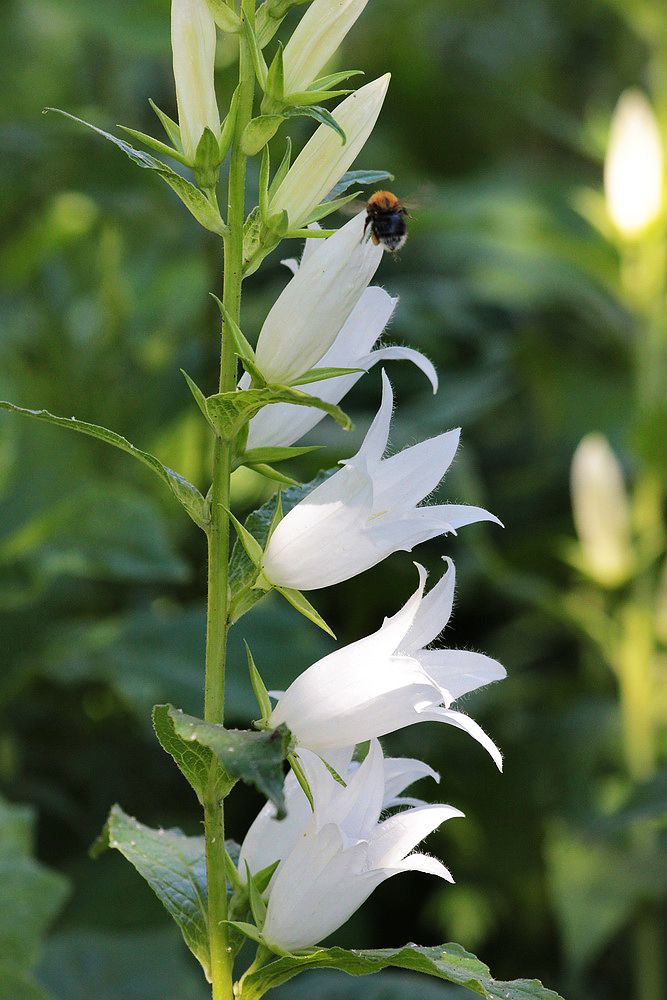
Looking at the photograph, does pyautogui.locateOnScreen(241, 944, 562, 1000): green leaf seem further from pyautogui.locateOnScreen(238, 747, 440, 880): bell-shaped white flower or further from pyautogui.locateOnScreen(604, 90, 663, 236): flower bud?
pyautogui.locateOnScreen(604, 90, 663, 236): flower bud

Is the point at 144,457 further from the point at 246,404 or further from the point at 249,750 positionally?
the point at 249,750

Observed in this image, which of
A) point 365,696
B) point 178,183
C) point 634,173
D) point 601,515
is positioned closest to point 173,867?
point 365,696

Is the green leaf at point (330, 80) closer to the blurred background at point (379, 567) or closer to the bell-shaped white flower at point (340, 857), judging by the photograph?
the bell-shaped white flower at point (340, 857)

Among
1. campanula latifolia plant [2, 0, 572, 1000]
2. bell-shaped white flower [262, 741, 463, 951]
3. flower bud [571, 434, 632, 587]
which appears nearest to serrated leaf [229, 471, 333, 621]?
campanula latifolia plant [2, 0, 572, 1000]

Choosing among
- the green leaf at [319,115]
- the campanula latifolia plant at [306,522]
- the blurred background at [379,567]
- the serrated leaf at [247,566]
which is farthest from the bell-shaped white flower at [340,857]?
the blurred background at [379,567]

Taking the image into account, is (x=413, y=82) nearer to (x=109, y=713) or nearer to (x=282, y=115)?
(x=109, y=713)

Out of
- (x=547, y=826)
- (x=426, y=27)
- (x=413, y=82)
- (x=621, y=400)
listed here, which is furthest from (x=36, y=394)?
(x=426, y=27)

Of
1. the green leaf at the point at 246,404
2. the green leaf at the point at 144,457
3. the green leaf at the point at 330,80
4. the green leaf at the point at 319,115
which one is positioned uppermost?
the green leaf at the point at 330,80
